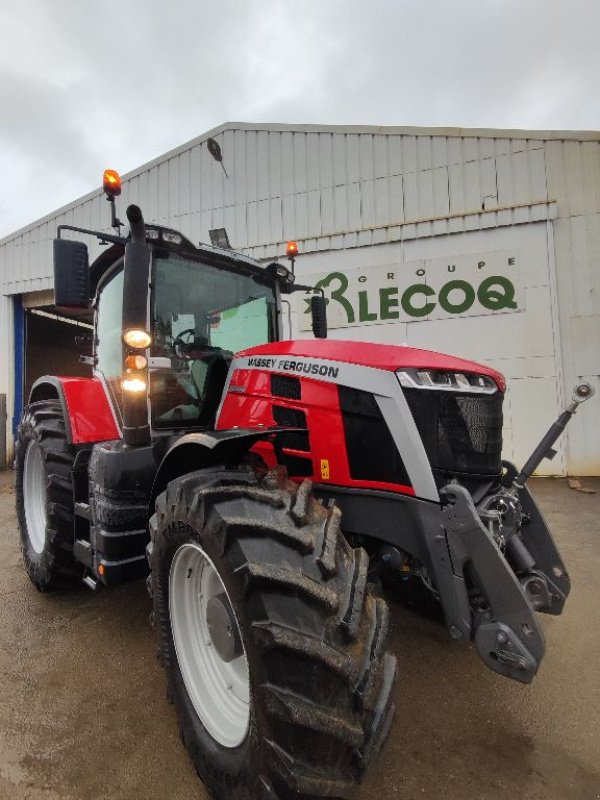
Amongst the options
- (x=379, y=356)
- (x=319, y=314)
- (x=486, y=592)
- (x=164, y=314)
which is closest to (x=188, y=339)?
(x=164, y=314)

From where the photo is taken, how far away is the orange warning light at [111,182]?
7.38 feet

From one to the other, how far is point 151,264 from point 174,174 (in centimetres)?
739

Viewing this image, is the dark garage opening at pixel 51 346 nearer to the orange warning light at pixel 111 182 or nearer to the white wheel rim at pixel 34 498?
the white wheel rim at pixel 34 498

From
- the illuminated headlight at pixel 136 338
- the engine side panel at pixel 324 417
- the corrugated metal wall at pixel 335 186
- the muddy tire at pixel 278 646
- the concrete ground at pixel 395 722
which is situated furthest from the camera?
the corrugated metal wall at pixel 335 186

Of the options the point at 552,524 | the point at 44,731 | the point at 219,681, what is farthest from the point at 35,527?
the point at 552,524

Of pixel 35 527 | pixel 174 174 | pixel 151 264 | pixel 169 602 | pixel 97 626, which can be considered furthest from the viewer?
pixel 174 174

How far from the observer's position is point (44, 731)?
1906mm

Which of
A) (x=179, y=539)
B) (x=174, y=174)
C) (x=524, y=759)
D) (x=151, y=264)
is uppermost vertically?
(x=174, y=174)

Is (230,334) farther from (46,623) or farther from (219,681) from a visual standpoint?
(46,623)

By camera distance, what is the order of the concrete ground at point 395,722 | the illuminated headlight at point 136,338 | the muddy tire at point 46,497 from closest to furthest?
the concrete ground at point 395,722 < the illuminated headlight at point 136,338 < the muddy tire at point 46,497

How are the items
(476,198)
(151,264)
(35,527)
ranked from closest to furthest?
1. (151,264)
2. (35,527)
3. (476,198)

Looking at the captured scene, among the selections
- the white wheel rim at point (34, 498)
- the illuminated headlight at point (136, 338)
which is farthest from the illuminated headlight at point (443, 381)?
the white wheel rim at point (34, 498)

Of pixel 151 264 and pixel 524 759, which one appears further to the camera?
pixel 151 264

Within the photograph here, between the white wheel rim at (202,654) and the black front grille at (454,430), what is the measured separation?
95cm
